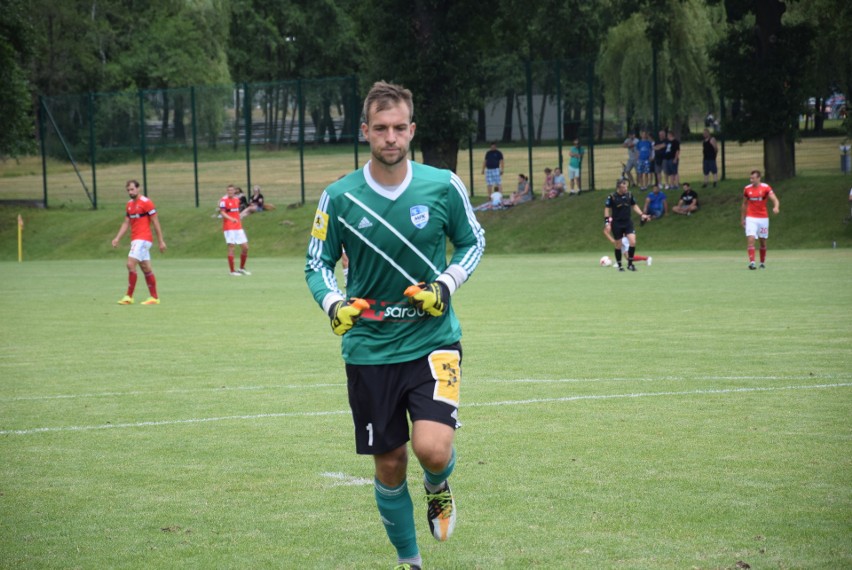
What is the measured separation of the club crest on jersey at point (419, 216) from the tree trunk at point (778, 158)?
37.2 metres

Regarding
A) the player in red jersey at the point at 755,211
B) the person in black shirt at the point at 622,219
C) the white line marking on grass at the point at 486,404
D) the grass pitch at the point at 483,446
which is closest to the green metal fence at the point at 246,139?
the person in black shirt at the point at 622,219

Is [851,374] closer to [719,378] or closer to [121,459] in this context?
[719,378]

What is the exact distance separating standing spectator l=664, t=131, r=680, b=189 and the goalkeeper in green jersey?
119 feet

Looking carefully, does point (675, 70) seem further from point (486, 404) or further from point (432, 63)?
point (486, 404)

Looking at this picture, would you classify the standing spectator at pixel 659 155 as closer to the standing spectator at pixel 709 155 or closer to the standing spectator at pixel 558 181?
the standing spectator at pixel 709 155

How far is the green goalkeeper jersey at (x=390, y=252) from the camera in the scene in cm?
568

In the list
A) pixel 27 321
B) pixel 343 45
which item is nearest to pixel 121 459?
pixel 27 321

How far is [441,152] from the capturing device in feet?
154

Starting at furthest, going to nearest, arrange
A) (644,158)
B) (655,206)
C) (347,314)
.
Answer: (644,158)
(655,206)
(347,314)

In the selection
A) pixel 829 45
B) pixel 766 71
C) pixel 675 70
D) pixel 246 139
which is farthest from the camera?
pixel 675 70

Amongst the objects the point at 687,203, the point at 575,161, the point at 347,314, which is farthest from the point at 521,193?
the point at 347,314

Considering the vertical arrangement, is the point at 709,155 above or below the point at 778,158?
above

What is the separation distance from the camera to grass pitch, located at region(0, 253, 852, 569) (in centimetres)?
605

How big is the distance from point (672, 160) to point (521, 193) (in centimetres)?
659
